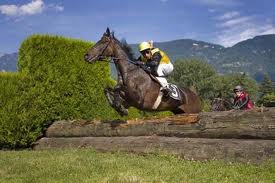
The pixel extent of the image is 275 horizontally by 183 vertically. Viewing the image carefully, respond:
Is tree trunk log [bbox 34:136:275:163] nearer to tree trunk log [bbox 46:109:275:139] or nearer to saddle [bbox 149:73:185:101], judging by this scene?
tree trunk log [bbox 46:109:275:139]

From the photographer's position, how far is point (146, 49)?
13.7 metres

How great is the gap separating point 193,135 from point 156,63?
2898 millimetres

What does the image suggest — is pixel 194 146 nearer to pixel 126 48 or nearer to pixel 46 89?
pixel 126 48

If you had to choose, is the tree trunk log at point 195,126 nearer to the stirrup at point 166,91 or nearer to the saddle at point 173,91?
the stirrup at point 166,91

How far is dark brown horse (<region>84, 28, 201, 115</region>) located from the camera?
43.0ft

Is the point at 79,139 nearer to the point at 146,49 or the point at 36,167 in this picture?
the point at 146,49

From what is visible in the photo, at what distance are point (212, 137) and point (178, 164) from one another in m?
1.73

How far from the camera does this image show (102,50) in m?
A: 13.6

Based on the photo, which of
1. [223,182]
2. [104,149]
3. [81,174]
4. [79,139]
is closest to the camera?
[223,182]

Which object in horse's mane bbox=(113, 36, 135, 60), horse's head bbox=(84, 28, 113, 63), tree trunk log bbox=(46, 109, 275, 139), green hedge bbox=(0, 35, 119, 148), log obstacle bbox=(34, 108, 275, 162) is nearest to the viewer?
log obstacle bbox=(34, 108, 275, 162)

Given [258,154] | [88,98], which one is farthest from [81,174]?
[88,98]

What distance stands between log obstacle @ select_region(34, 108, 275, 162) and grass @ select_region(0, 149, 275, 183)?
525mm

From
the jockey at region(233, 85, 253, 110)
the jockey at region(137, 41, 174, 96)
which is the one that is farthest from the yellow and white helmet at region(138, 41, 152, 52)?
the jockey at region(233, 85, 253, 110)

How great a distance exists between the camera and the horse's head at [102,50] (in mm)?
13297
